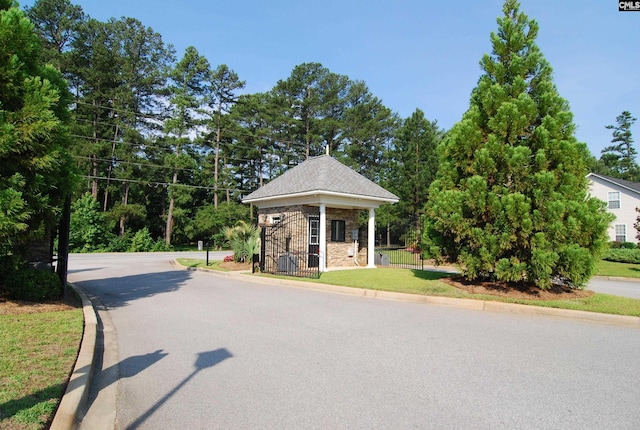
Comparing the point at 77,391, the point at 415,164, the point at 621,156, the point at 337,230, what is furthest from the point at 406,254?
the point at 621,156

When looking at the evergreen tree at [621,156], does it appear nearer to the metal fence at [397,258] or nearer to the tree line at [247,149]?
the tree line at [247,149]

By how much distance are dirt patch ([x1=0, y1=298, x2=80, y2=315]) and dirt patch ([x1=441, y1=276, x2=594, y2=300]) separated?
9.28 metres

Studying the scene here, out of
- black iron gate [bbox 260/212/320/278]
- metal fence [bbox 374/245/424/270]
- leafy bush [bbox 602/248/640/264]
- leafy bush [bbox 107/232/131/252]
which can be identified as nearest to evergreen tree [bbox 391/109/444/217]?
metal fence [bbox 374/245/424/270]

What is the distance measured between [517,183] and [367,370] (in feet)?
23.0

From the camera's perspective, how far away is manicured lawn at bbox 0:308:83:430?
125 inches

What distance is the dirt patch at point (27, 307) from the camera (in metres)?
7.26

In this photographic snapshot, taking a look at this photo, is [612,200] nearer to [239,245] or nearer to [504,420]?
[239,245]

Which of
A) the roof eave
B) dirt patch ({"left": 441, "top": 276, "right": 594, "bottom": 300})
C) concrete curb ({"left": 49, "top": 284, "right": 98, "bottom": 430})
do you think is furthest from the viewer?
the roof eave

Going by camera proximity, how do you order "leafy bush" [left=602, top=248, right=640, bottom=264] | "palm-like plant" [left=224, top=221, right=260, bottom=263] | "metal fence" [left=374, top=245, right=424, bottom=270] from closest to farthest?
1. "palm-like plant" [left=224, top=221, right=260, bottom=263]
2. "metal fence" [left=374, top=245, right=424, bottom=270]
3. "leafy bush" [left=602, top=248, right=640, bottom=264]

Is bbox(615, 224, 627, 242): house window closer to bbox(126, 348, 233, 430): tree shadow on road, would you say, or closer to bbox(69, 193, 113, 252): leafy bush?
bbox(126, 348, 233, 430): tree shadow on road

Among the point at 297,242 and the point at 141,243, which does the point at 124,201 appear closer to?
the point at 141,243

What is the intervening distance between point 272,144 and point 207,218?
13254 mm

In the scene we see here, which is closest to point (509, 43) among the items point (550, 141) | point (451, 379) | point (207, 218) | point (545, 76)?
point (545, 76)

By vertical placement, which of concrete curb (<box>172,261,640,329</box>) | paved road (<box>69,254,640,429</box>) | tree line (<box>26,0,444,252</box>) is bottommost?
paved road (<box>69,254,640,429</box>)
